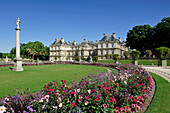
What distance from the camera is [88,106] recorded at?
316cm

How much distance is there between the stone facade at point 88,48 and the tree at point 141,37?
8474 mm

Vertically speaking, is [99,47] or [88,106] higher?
[99,47]

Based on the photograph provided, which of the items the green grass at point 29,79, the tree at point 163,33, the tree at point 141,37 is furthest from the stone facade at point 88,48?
Answer: the green grass at point 29,79

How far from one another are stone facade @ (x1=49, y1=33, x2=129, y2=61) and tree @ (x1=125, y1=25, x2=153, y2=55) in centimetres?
847

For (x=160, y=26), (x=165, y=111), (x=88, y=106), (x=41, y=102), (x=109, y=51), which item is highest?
(x=160, y=26)

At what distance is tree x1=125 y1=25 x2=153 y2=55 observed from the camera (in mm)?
43578

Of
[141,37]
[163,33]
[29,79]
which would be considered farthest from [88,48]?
[29,79]

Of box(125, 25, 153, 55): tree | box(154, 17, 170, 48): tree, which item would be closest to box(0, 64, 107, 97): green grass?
box(154, 17, 170, 48): tree

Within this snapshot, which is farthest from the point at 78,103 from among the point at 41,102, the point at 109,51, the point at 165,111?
the point at 109,51

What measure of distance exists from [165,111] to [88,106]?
9.16 feet

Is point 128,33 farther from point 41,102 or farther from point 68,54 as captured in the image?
point 41,102

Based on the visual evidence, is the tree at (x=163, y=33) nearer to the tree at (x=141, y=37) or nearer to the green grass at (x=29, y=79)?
the tree at (x=141, y=37)

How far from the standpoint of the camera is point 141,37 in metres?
43.7

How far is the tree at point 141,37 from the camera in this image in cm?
4358
